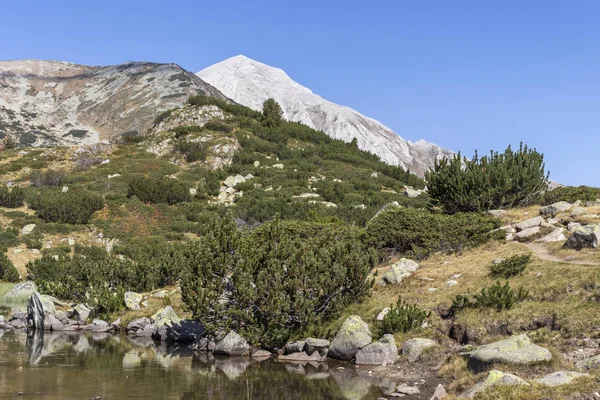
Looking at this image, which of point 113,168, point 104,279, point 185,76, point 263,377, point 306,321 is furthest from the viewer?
point 185,76

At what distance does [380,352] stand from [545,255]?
344 inches

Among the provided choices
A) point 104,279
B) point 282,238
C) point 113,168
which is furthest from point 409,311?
point 113,168

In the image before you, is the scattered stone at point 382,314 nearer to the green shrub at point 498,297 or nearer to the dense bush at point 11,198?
the green shrub at point 498,297

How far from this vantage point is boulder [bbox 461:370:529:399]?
10997 mm

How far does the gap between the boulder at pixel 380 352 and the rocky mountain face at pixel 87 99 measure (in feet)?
300

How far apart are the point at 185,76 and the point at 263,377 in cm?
12039

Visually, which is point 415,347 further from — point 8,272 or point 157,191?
point 157,191

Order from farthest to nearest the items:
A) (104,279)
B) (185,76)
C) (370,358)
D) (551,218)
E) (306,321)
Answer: (185,76) → (104,279) → (551,218) → (306,321) → (370,358)

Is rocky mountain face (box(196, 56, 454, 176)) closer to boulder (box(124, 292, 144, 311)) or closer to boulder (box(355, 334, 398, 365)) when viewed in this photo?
boulder (box(124, 292, 144, 311))

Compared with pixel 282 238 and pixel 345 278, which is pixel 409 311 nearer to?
pixel 345 278

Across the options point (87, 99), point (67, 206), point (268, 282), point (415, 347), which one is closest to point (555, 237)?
point (415, 347)

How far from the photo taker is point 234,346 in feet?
61.9

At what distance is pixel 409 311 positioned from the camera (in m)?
17.9

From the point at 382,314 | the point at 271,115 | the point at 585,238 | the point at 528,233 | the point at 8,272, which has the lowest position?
the point at 382,314
